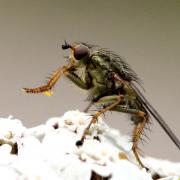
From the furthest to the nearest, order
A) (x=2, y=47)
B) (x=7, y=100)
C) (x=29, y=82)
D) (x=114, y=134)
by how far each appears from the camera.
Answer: (x=2, y=47), (x=29, y=82), (x=7, y=100), (x=114, y=134)

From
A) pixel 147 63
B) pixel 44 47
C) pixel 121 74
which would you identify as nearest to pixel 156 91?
pixel 147 63

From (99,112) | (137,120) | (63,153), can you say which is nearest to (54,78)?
(99,112)

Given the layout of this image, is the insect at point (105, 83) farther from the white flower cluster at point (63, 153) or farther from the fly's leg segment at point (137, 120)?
the white flower cluster at point (63, 153)

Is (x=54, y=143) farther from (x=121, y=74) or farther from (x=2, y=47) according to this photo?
(x=2, y=47)

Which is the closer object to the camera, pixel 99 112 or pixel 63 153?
pixel 63 153

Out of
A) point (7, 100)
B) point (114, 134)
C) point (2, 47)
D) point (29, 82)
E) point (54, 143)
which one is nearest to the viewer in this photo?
point (54, 143)

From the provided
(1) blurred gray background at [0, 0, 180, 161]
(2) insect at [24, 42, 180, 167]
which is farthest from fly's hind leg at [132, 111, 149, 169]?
(1) blurred gray background at [0, 0, 180, 161]

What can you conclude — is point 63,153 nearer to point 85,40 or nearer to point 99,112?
point 99,112

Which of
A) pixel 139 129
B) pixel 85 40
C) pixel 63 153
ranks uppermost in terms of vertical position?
pixel 63 153
